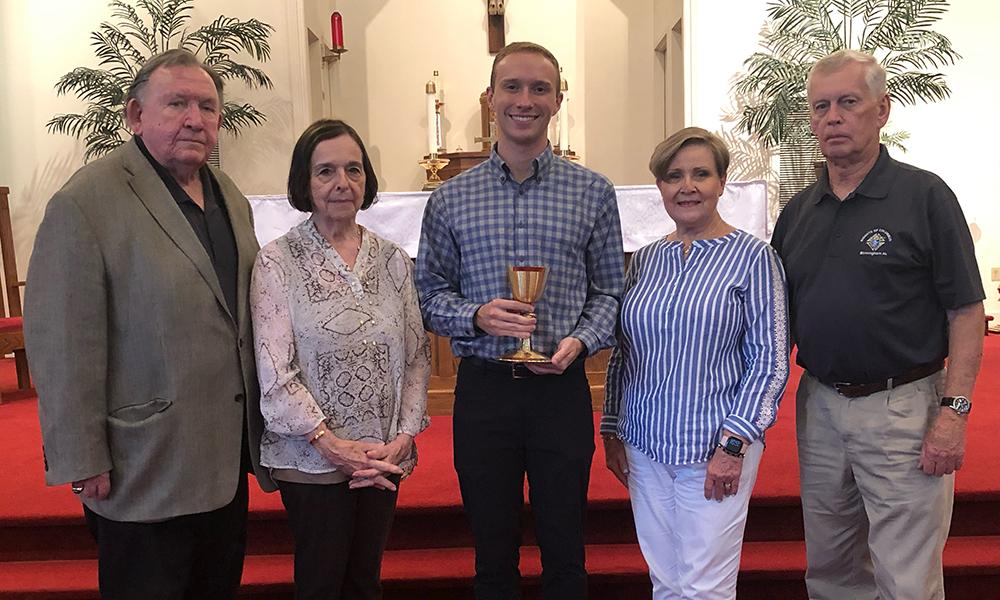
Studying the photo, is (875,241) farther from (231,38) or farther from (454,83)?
(454,83)

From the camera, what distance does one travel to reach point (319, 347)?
1717 mm

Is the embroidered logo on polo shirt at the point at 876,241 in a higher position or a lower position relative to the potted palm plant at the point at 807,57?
lower

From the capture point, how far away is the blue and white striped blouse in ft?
5.57

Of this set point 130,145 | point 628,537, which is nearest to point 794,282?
point 628,537

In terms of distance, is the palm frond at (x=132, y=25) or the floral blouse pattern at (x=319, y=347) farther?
the palm frond at (x=132, y=25)

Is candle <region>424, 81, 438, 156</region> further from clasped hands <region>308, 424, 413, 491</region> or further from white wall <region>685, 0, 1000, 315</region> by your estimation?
clasped hands <region>308, 424, 413, 491</region>

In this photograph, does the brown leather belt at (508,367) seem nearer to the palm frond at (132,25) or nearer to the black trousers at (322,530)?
the black trousers at (322,530)

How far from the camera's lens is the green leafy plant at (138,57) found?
5.75 m

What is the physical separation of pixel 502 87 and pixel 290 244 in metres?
0.62

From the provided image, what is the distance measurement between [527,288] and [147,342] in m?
0.81

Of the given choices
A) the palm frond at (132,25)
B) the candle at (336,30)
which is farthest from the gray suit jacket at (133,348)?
the candle at (336,30)

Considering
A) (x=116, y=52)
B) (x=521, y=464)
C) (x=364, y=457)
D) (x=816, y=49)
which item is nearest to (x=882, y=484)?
(x=521, y=464)

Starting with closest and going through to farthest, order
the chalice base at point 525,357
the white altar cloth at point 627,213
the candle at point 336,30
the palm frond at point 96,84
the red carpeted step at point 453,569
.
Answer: the chalice base at point 525,357
the red carpeted step at point 453,569
the white altar cloth at point 627,213
the palm frond at point 96,84
the candle at point 336,30

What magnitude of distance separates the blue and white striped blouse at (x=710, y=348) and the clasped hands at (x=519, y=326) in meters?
0.17
